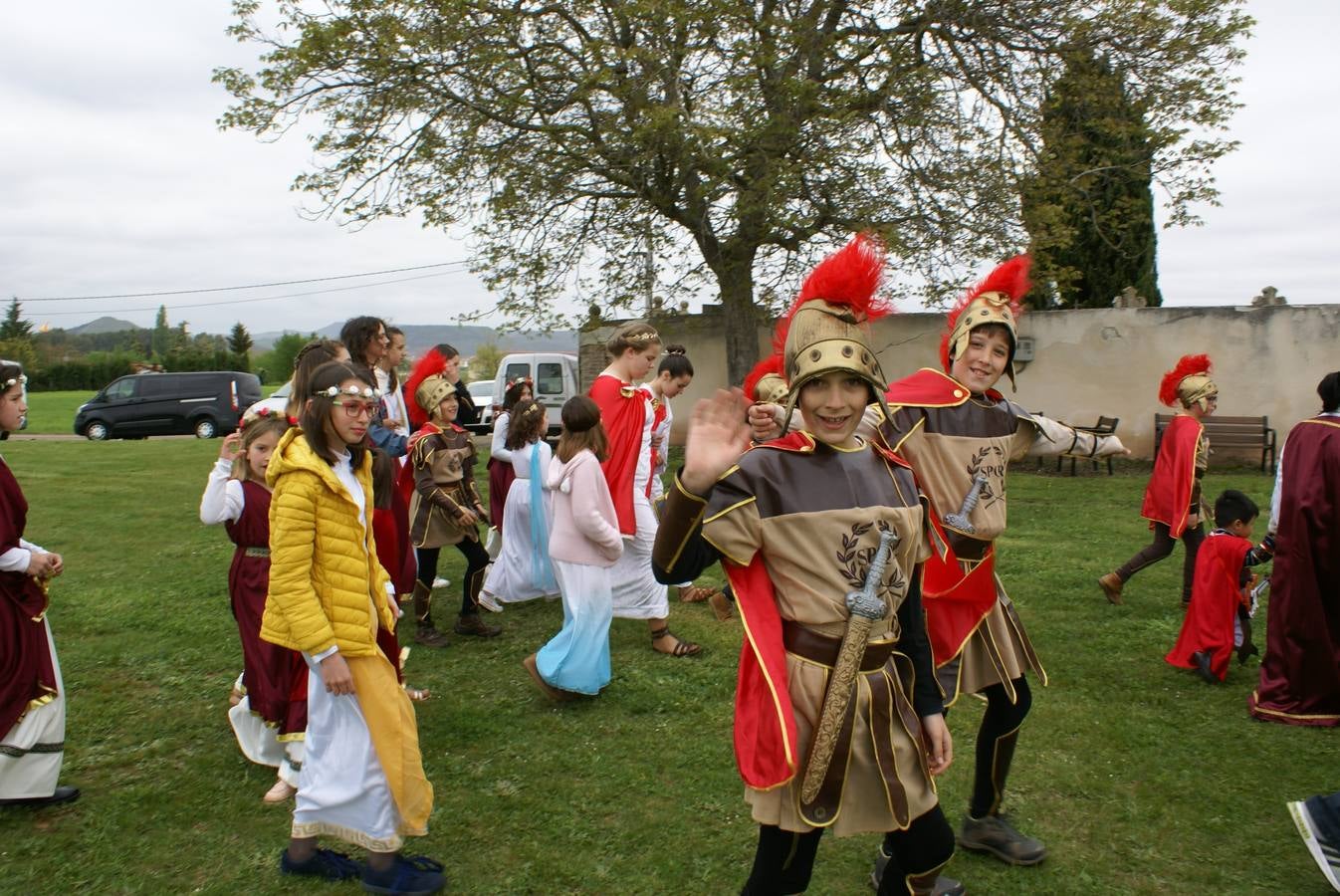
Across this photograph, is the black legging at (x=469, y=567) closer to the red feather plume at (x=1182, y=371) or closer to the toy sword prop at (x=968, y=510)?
the toy sword prop at (x=968, y=510)

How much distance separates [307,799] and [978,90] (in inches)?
514

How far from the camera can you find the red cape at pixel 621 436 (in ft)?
21.0

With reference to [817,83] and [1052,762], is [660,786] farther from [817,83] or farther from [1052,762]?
[817,83]

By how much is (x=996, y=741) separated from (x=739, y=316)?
12.1m

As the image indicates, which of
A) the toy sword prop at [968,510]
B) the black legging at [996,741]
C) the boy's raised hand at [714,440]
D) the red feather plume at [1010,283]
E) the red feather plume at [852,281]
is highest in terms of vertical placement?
the red feather plume at [1010,283]

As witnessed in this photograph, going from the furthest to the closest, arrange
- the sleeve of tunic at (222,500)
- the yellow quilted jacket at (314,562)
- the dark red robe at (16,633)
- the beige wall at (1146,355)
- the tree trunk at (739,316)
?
1. the beige wall at (1146,355)
2. the tree trunk at (739,316)
3. the sleeve of tunic at (222,500)
4. the dark red robe at (16,633)
5. the yellow quilted jacket at (314,562)

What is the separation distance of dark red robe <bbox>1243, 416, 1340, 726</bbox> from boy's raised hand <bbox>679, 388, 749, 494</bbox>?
3716mm

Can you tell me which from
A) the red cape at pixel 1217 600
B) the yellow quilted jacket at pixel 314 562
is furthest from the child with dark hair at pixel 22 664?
the red cape at pixel 1217 600

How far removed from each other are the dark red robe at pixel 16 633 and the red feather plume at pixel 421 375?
2.97 metres

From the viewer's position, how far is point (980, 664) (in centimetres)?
349

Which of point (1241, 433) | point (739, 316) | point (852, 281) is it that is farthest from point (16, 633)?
point (1241, 433)

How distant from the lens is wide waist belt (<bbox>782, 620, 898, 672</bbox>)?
2.53 meters

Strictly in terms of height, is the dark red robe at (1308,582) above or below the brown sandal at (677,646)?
above

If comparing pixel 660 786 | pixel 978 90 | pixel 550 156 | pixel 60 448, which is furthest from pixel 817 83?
pixel 60 448
